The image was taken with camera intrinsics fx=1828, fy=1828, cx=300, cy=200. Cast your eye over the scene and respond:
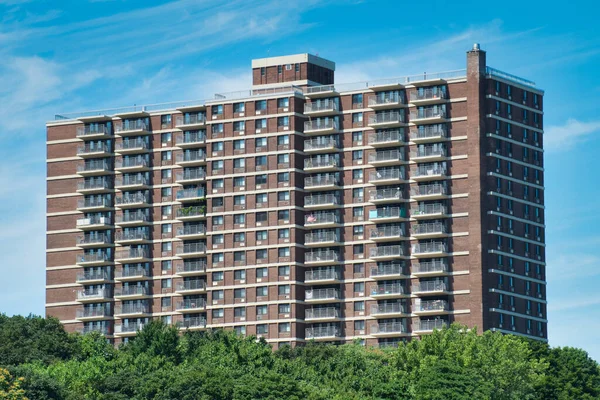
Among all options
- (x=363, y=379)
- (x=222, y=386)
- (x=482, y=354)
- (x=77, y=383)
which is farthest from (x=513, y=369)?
(x=77, y=383)

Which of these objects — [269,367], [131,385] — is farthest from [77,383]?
[269,367]

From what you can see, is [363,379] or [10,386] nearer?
[10,386]

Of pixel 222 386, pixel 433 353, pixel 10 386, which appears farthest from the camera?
pixel 433 353

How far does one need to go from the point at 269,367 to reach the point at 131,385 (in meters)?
18.8

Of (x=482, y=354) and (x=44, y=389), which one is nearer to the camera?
(x=44, y=389)

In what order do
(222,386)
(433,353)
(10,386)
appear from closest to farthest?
(10,386) < (222,386) < (433,353)

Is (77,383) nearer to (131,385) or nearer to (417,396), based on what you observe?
(131,385)

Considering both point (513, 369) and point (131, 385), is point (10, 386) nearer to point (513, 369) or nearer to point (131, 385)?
point (131, 385)

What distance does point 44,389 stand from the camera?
7018 inches

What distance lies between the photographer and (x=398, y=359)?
19975cm

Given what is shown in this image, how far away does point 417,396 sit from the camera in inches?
7392

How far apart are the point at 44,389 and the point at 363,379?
35.7m

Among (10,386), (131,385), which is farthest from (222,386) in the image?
(10,386)

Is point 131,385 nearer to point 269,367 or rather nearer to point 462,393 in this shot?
point 269,367
